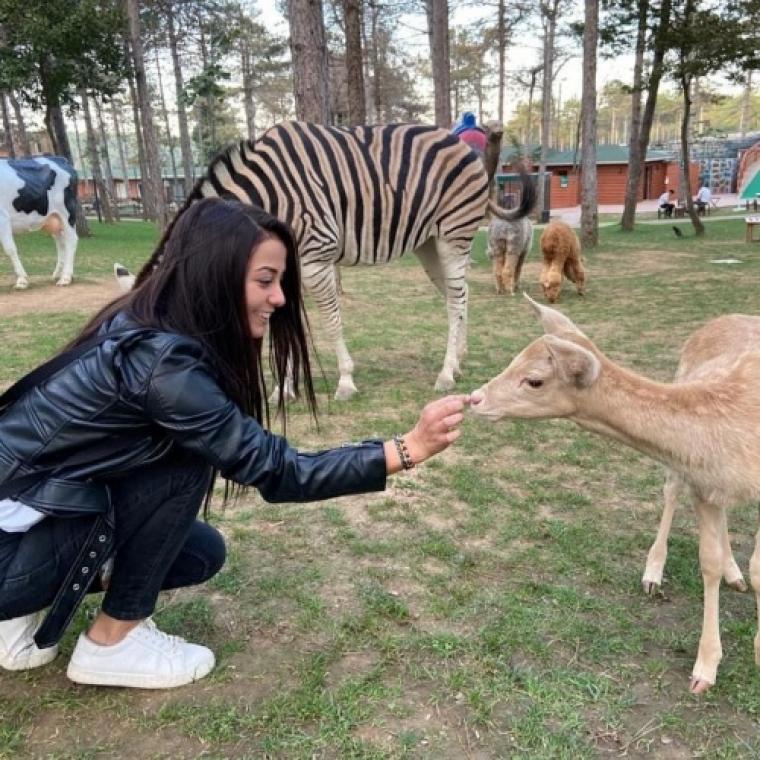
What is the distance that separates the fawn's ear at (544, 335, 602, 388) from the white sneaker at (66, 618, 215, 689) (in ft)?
5.49

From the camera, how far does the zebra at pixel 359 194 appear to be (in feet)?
17.3

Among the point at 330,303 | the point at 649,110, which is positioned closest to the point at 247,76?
the point at 649,110

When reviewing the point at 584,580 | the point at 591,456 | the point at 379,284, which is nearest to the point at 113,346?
the point at 584,580

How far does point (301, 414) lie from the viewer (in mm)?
5254

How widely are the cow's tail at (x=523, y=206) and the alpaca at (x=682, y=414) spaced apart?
420 centimetres

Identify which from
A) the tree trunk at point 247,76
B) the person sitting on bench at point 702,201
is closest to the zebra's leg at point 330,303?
the person sitting on bench at point 702,201

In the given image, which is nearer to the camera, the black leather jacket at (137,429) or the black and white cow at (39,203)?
the black leather jacket at (137,429)

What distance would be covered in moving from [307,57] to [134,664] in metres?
7.75

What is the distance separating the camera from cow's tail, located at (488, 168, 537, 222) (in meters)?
6.58

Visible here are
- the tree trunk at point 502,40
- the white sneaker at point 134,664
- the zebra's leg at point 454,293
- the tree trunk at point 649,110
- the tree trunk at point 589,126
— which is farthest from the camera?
the tree trunk at point 502,40

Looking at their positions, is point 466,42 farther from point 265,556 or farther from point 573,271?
point 265,556

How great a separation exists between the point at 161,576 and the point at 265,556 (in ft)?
3.20

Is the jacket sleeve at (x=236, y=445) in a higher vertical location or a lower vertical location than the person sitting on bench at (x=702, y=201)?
higher

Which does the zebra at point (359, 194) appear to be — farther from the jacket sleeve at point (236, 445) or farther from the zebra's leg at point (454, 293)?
the jacket sleeve at point (236, 445)
